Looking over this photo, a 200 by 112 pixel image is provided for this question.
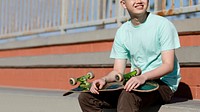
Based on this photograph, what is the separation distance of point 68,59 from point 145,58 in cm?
194

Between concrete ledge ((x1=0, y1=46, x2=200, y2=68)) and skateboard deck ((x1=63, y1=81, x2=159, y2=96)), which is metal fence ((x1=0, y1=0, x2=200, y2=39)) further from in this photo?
skateboard deck ((x1=63, y1=81, x2=159, y2=96))

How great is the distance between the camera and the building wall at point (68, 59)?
3281mm

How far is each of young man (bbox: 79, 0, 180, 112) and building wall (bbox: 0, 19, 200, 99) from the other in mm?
486

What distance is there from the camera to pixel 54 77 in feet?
15.7

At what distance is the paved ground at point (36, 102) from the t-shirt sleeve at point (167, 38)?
1123 millimetres

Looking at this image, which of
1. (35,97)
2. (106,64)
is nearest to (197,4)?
(106,64)

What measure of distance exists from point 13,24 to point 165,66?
4.15m

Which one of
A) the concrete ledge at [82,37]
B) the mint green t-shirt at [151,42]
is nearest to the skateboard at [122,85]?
the mint green t-shirt at [151,42]

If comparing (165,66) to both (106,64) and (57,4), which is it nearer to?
(106,64)

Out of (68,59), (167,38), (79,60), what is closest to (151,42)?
(167,38)

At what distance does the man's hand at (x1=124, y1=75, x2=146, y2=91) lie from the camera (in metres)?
2.41

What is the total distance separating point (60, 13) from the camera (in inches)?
211

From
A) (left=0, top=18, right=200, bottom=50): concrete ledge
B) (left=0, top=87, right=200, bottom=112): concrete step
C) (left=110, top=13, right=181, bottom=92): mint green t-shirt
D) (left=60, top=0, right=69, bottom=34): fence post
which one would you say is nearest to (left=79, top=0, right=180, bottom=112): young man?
(left=110, top=13, right=181, bottom=92): mint green t-shirt

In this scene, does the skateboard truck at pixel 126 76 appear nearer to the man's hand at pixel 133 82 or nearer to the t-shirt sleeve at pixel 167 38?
the man's hand at pixel 133 82
